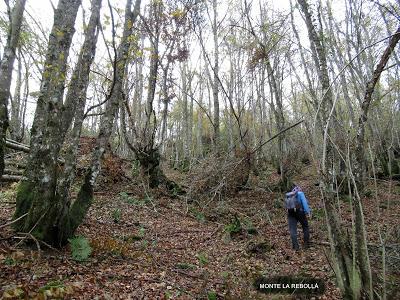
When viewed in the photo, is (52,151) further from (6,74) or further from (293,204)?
(293,204)

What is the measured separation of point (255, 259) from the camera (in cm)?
658

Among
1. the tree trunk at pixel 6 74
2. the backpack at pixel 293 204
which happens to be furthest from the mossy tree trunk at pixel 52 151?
the backpack at pixel 293 204

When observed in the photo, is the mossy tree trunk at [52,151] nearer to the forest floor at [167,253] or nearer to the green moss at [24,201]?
the green moss at [24,201]

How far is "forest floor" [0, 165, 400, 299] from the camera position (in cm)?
402

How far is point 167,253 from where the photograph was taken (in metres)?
6.21

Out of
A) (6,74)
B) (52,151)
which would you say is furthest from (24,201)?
(6,74)

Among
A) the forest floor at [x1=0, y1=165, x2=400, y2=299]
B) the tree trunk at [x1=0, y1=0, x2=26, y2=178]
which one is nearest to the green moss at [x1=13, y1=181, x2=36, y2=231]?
the forest floor at [x1=0, y1=165, x2=400, y2=299]

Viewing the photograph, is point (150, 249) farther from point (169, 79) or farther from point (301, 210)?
point (169, 79)

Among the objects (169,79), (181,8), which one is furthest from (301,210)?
(181,8)

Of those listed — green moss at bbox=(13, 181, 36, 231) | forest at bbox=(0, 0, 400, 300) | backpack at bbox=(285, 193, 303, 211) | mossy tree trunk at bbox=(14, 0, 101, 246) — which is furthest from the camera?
backpack at bbox=(285, 193, 303, 211)

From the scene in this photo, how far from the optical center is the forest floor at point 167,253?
402cm

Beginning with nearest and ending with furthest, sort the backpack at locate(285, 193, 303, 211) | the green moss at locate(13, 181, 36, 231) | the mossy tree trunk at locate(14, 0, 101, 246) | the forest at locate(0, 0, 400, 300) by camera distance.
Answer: the forest at locate(0, 0, 400, 300), the mossy tree trunk at locate(14, 0, 101, 246), the green moss at locate(13, 181, 36, 231), the backpack at locate(285, 193, 303, 211)

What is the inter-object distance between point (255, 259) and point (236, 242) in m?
1.05

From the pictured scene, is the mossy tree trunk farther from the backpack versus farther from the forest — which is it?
the backpack
